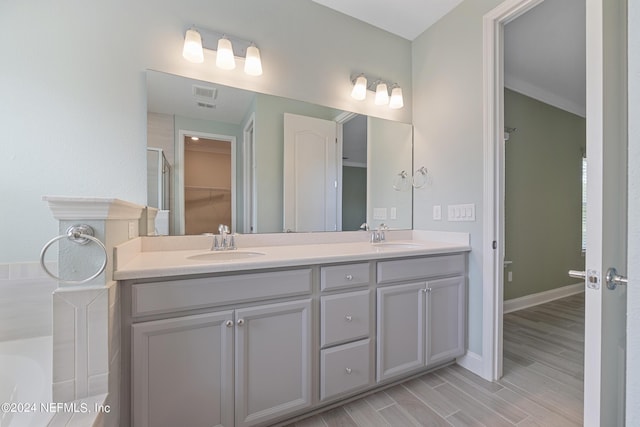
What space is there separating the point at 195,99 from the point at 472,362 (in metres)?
2.47

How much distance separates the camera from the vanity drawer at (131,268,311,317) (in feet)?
3.39

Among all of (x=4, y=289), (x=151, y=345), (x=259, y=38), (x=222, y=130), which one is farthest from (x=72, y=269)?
(x=259, y=38)

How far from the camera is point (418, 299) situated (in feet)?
5.48

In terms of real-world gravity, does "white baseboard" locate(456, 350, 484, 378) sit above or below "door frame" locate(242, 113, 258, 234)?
below

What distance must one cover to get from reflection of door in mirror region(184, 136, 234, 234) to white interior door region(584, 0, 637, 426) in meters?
1.68

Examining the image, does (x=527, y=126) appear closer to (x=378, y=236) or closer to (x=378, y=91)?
(x=378, y=91)

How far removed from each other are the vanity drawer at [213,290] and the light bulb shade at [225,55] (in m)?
1.25

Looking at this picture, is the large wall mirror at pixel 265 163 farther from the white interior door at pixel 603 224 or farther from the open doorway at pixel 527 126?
the white interior door at pixel 603 224

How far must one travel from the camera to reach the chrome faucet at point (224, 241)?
162 centimetres

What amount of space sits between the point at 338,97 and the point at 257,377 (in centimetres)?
187

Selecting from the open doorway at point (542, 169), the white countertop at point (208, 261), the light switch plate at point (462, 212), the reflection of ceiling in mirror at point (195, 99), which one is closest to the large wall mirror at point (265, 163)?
the reflection of ceiling in mirror at point (195, 99)

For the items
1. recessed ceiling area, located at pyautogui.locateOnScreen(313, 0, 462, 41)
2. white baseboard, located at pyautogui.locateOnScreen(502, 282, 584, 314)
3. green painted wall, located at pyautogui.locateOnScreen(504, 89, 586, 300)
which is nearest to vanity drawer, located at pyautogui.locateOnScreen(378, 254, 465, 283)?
green painted wall, located at pyautogui.locateOnScreen(504, 89, 586, 300)

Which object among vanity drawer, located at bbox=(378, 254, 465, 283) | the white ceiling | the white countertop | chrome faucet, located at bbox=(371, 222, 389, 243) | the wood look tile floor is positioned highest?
the white ceiling

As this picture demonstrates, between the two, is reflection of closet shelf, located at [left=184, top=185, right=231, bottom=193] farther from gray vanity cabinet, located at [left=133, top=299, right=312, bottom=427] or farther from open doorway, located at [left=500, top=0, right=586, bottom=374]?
open doorway, located at [left=500, top=0, right=586, bottom=374]
